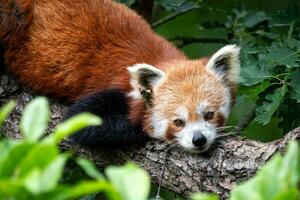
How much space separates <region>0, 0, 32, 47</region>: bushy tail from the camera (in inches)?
200

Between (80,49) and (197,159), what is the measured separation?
5.13 ft

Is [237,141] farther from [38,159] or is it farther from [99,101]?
[38,159]

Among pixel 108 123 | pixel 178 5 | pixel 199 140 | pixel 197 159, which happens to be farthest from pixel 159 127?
pixel 178 5

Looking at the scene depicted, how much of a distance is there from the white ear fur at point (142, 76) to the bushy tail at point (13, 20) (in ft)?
3.33

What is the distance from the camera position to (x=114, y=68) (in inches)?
196

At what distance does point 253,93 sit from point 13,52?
6.70 feet

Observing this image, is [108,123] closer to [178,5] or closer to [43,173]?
[178,5]

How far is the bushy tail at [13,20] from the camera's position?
509 cm

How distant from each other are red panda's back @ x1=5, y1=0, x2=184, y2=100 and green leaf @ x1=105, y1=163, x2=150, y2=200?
369 centimetres

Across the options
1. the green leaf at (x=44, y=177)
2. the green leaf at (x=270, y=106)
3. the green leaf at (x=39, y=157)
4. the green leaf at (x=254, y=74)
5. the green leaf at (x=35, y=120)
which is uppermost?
the green leaf at (x=254, y=74)

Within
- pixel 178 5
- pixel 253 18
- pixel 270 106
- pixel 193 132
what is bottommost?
pixel 193 132

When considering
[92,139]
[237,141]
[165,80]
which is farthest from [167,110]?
[237,141]

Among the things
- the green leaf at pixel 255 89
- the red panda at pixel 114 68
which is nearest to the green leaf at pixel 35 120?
the green leaf at pixel 255 89

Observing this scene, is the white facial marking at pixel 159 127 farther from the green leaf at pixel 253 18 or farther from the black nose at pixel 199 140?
the green leaf at pixel 253 18
